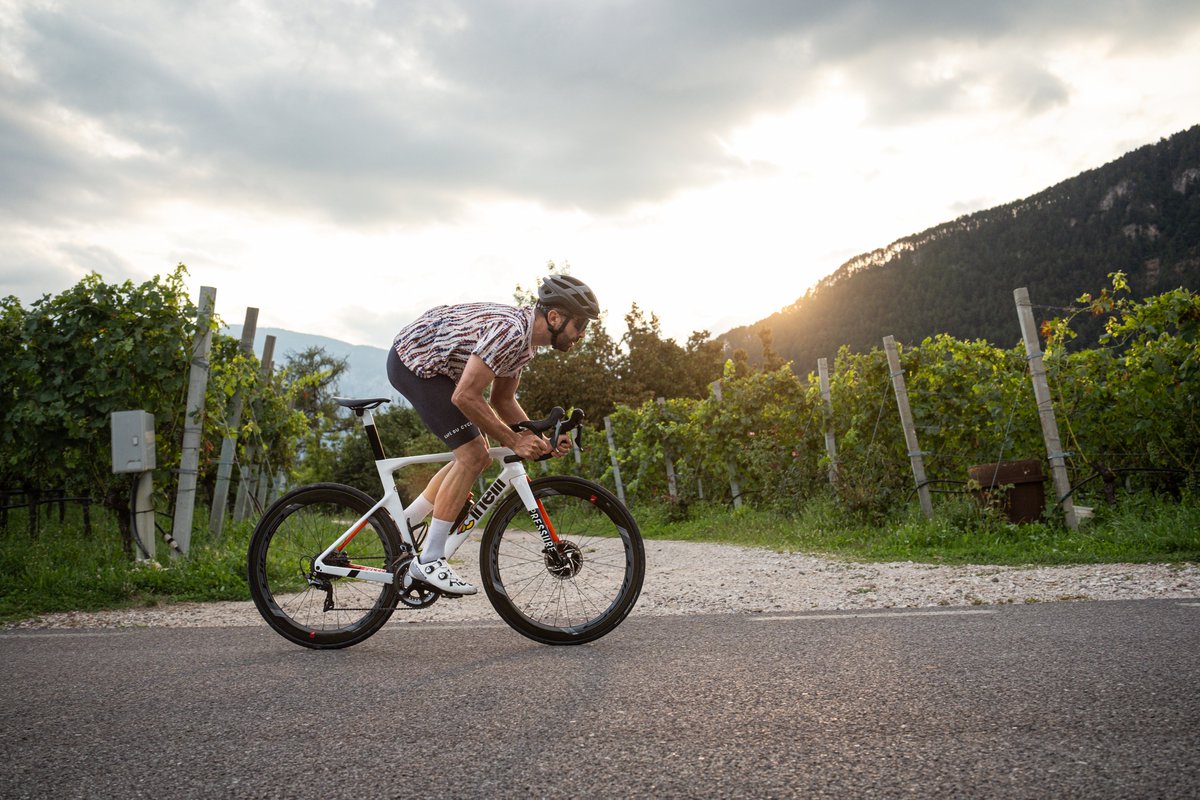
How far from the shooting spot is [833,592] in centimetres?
616

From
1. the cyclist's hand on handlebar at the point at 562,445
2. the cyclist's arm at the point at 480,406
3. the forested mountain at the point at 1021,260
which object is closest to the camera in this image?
the cyclist's arm at the point at 480,406

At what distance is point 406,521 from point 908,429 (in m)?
7.80

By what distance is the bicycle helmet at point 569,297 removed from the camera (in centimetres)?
438

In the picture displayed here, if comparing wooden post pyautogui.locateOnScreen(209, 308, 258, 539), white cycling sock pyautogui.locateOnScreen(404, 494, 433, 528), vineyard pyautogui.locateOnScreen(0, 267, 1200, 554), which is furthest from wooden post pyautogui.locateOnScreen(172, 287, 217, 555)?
white cycling sock pyautogui.locateOnScreen(404, 494, 433, 528)

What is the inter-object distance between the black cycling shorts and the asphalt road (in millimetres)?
1070

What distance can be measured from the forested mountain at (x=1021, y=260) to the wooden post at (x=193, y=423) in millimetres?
64609

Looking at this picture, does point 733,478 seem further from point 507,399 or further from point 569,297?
point 569,297

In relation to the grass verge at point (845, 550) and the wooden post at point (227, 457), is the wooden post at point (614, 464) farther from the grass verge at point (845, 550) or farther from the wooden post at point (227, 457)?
the wooden post at point (227, 457)

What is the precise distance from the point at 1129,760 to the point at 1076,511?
24.2 ft

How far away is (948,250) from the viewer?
96938 millimetres

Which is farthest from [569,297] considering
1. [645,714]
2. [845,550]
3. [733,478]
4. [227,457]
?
[733,478]

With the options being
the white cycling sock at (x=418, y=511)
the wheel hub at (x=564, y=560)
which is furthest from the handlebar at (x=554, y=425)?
the white cycling sock at (x=418, y=511)

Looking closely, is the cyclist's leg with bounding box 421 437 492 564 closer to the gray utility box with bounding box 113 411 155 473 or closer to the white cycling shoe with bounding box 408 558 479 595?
the white cycling shoe with bounding box 408 558 479 595

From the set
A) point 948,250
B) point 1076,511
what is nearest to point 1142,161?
point 948,250
